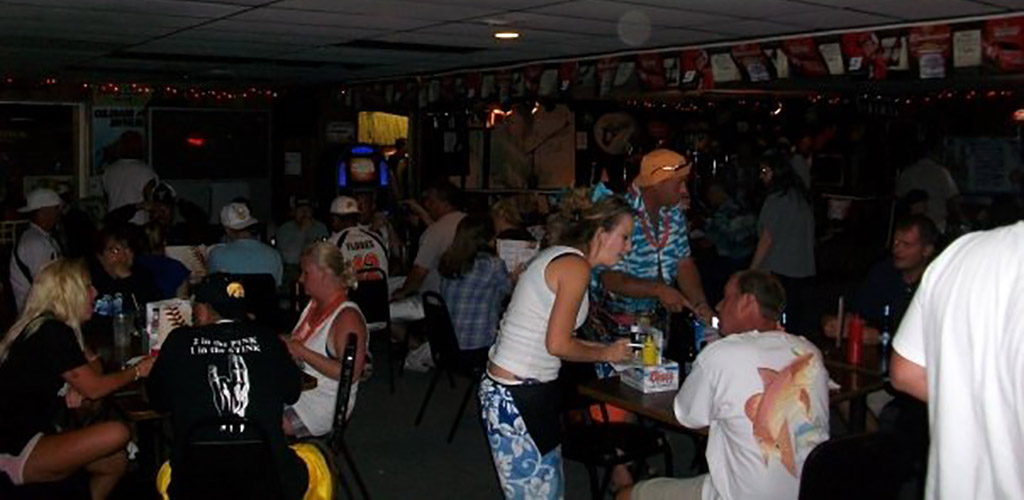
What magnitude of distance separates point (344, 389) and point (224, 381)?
2.29 ft

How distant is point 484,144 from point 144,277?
8.51 metres

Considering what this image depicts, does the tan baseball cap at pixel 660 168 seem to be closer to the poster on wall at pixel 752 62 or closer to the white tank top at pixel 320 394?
the white tank top at pixel 320 394

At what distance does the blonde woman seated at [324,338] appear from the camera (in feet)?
14.1

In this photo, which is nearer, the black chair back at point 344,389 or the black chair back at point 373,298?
the black chair back at point 344,389

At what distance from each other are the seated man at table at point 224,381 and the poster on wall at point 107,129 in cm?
1060

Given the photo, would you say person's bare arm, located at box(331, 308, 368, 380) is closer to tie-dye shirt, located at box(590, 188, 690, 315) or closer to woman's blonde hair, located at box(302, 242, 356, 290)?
woman's blonde hair, located at box(302, 242, 356, 290)

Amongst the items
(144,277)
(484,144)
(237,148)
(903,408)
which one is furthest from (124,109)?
(903,408)

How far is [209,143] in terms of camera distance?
14281 millimetres

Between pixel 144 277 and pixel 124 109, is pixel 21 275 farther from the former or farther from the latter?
pixel 124 109

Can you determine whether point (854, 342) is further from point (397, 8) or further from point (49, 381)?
point (49, 381)

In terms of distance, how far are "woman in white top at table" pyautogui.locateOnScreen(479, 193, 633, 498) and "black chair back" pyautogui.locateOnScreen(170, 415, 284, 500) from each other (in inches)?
32.3

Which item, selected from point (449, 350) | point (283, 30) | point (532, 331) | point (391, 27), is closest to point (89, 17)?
point (283, 30)

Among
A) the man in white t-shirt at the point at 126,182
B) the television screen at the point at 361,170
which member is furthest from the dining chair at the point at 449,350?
the television screen at the point at 361,170

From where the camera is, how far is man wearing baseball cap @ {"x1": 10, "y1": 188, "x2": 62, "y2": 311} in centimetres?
672
